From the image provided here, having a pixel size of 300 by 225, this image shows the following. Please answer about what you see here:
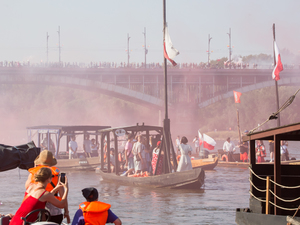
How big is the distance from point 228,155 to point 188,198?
13.1m

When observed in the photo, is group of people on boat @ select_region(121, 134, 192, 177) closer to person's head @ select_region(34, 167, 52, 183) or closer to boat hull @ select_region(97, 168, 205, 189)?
boat hull @ select_region(97, 168, 205, 189)

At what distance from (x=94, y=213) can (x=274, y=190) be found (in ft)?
13.3

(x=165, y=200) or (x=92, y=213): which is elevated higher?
(x=92, y=213)

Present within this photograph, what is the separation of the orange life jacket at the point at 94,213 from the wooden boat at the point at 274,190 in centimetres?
334

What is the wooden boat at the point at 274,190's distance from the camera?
8.66 meters

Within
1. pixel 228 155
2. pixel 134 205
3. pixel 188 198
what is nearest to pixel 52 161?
pixel 134 205

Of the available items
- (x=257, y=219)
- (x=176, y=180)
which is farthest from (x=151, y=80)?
(x=257, y=219)

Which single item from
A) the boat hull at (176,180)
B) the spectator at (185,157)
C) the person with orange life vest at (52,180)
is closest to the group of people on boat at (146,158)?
the spectator at (185,157)

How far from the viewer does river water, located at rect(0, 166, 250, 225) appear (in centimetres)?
1415

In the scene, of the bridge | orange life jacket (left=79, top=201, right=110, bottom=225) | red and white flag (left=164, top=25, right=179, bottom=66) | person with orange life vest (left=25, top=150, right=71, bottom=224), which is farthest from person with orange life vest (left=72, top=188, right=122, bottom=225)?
the bridge

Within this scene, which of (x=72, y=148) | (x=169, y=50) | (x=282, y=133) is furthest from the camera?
(x=72, y=148)

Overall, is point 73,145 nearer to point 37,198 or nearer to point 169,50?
point 169,50

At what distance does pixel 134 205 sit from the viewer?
54.0 feet

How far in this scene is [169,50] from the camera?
65.3ft
